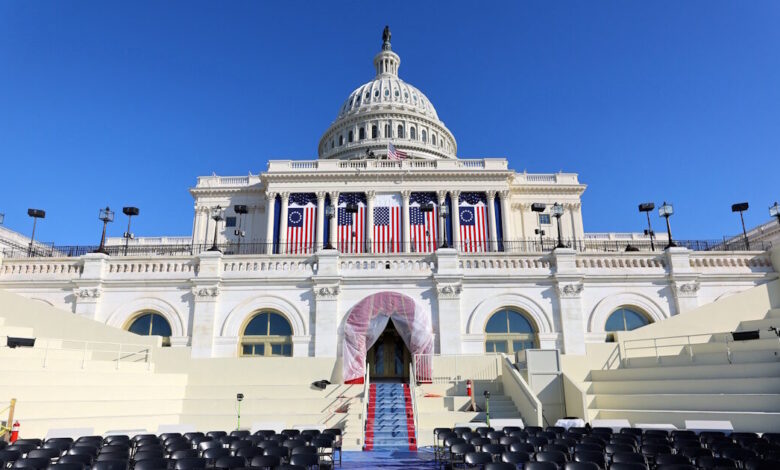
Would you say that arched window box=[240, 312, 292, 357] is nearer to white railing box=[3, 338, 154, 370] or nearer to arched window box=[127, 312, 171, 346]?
arched window box=[127, 312, 171, 346]

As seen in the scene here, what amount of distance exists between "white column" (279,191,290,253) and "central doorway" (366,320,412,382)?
22.9 m

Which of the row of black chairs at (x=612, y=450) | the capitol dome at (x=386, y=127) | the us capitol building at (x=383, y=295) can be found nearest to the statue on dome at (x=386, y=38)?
the capitol dome at (x=386, y=127)

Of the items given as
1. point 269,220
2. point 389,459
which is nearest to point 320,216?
point 269,220

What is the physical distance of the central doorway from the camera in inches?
1026

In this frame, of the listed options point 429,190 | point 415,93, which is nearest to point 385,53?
point 415,93

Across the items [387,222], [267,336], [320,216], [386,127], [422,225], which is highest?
[386,127]

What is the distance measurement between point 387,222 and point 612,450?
3905 centimetres

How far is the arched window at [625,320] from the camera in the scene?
25.2 metres

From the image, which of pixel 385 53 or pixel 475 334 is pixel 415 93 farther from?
pixel 475 334

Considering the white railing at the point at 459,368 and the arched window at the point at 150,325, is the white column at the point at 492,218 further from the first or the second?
the arched window at the point at 150,325

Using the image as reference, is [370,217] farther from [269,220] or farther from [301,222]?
[269,220]

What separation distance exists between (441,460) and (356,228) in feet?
118

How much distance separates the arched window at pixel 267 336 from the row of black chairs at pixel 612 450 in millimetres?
13117

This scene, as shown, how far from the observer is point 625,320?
83.4 feet
